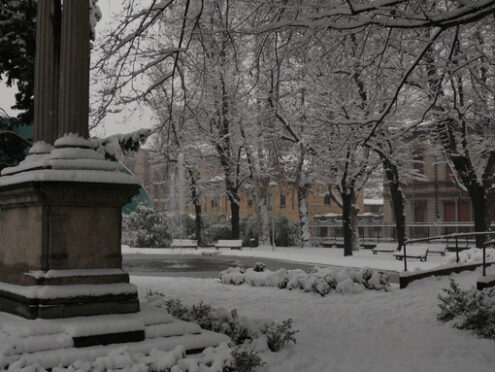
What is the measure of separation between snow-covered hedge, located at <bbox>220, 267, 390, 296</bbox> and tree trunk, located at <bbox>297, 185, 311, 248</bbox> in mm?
20010

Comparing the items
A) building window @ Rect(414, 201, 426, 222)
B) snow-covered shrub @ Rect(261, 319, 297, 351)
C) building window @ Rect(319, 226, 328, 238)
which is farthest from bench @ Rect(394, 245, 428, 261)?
building window @ Rect(414, 201, 426, 222)

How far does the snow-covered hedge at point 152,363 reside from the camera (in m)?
4.95

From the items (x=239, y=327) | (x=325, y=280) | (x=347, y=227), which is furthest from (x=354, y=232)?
(x=239, y=327)

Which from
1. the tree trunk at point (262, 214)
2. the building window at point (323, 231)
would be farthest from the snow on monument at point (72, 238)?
the building window at point (323, 231)

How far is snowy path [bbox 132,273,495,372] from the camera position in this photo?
21.3 ft

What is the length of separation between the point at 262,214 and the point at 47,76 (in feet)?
92.7

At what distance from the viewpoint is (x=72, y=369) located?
16.3 ft

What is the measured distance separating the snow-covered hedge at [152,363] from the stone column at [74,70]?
2.91 metres

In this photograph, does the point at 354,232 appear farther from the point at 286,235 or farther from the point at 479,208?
the point at 479,208

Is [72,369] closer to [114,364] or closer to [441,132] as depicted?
[114,364]

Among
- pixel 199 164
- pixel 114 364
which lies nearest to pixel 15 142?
pixel 114 364

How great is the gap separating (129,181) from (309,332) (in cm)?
365

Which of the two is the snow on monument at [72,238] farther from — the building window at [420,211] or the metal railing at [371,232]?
the building window at [420,211]

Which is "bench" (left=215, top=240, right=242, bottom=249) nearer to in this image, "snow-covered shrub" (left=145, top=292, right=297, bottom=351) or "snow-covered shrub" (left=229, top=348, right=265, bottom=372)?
"snow-covered shrub" (left=145, top=292, right=297, bottom=351)
